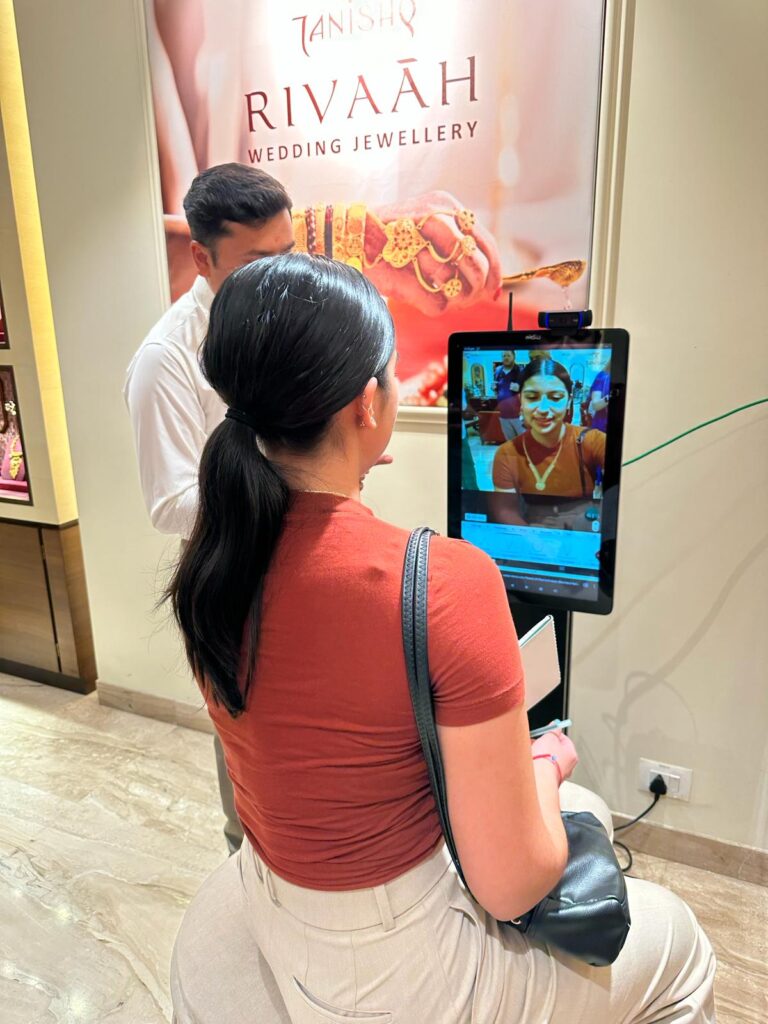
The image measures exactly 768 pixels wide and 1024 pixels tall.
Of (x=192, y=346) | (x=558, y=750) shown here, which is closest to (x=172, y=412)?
(x=192, y=346)

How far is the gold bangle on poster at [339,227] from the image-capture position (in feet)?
6.52

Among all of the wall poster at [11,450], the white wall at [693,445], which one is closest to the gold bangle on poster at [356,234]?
the white wall at [693,445]

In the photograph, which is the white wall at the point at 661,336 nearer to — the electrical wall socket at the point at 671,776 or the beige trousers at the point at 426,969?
the electrical wall socket at the point at 671,776

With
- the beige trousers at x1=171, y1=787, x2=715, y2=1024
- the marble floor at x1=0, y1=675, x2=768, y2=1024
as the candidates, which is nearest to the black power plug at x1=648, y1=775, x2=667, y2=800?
the marble floor at x1=0, y1=675, x2=768, y2=1024

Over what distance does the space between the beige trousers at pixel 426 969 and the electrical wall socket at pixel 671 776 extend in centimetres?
97

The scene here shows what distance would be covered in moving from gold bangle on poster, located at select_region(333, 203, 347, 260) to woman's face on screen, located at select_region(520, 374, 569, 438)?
0.96 meters

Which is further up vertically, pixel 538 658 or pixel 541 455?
pixel 541 455

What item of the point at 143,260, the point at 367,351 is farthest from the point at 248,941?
the point at 143,260

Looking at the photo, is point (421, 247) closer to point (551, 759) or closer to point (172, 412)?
point (172, 412)

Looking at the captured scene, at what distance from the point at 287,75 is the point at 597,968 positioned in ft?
7.13

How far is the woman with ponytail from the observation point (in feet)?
2.33

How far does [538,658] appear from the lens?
1.09m

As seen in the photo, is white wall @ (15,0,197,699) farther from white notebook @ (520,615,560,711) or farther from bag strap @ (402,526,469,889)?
bag strap @ (402,526,469,889)

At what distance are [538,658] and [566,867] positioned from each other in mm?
303
